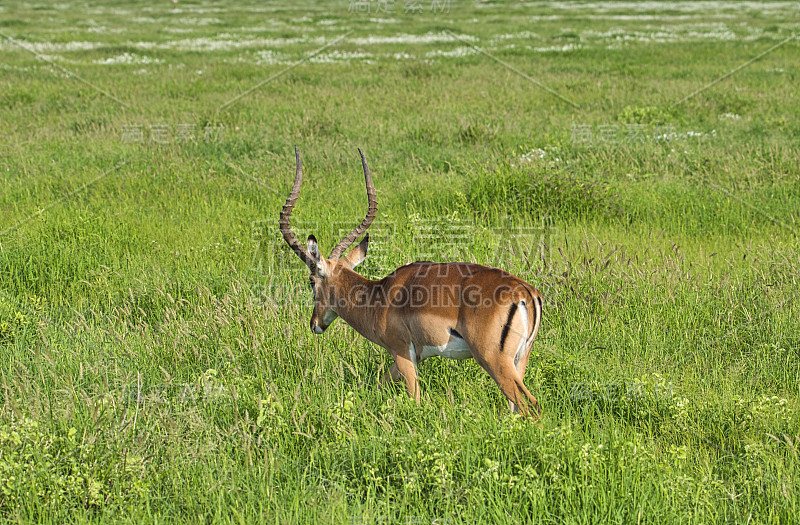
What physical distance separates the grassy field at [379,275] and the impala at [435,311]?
27 centimetres

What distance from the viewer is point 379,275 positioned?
6383 millimetres

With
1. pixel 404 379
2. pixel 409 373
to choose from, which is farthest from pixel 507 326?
pixel 404 379

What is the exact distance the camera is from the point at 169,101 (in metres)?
16.3

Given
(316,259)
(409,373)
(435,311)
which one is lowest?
Answer: (409,373)

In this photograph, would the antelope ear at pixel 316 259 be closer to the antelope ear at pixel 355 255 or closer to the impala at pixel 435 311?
the impala at pixel 435 311

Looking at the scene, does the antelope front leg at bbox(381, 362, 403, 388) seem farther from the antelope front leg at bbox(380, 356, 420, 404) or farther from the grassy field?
the grassy field

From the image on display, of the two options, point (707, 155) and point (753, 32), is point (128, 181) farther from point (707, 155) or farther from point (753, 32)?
point (753, 32)

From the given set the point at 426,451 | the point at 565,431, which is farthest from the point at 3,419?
the point at 565,431

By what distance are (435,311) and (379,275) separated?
96.1 inches

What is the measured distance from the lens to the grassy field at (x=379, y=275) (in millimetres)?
3377
